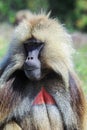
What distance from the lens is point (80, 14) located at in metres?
22.1

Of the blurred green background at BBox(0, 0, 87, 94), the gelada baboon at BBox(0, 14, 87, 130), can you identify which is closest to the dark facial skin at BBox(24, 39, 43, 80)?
the gelada baboon at BBox(0, 14, 87, 130)

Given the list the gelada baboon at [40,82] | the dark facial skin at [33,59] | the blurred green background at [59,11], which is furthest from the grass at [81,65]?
the blurred green background at [59,11]

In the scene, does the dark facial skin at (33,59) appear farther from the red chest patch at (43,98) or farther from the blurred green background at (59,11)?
the blurred green background at (59,11)

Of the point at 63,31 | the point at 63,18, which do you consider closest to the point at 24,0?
the point at 63,18

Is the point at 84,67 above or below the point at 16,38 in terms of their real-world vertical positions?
below

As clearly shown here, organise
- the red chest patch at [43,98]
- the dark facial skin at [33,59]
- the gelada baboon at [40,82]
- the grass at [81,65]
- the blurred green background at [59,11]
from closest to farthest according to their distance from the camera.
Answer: the dark facial skin at [33,59] < the gelada baboon at [40,82] < the red chest patch at [43,98] < the grass at [81,65] < the blurred green background at [59,11]

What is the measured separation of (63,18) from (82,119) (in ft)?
51.0

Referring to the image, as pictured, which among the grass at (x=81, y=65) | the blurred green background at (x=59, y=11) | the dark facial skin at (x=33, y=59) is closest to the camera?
the dark facial skin at (x=33, y=59)

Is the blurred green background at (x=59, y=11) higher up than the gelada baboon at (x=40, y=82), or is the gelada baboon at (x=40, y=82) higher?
the gelada baboon at (x=40, y=82)

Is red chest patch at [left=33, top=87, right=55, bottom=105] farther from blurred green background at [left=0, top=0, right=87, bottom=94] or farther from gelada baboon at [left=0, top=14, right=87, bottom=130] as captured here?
blurred green background at [left=0, top=0, right=87, bottom=94]

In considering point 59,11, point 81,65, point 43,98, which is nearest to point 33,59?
point 43,98

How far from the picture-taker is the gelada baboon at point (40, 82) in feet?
22.2

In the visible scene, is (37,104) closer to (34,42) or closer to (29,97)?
(29,97)

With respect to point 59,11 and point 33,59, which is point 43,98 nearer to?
point 33,59
